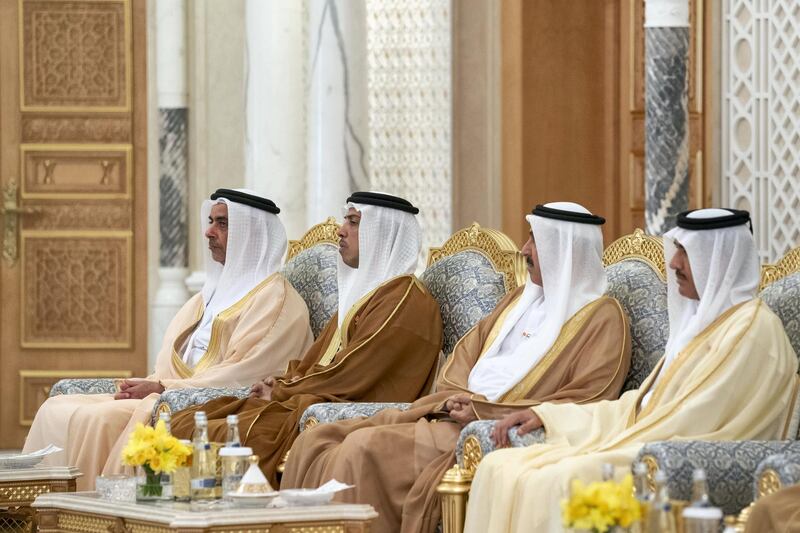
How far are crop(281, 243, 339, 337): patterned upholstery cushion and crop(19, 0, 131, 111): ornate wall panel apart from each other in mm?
2968

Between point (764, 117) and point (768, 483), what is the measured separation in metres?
4.10

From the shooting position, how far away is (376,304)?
221 inches

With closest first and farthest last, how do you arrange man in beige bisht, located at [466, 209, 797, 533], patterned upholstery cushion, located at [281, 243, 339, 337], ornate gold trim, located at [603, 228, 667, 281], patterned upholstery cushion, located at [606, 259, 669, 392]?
man in beige bisht, located at [466, 209, 797, 533] < patterned upholstery cushion, located at [606, 259, 669, 392] < ornate gold trim, located at [603, 228, 667, 281] < patterned upholstery cushion, located at [281, 243, 339, 337]

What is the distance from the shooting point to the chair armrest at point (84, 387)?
6.23 meters

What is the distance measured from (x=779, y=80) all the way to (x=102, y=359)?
13.2ft

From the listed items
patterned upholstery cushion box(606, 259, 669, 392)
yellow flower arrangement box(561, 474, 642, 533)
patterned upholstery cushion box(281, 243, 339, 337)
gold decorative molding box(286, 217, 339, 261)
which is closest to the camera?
yellow flower arrangement box(561, 474, 642, 533)

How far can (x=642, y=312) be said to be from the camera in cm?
497

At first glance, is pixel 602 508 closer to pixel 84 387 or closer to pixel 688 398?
pixel 688 398

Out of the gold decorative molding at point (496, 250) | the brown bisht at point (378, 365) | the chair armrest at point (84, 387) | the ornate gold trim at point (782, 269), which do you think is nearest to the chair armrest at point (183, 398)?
the brown bisht at point (378, 365)

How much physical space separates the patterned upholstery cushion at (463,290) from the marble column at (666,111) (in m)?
1.42

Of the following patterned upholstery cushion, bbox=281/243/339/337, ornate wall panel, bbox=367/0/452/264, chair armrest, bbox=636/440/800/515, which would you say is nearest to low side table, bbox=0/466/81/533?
patterned upholstery cushion, bbox=281/243/339/337

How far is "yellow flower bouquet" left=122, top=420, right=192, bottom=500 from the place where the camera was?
4.24 metres

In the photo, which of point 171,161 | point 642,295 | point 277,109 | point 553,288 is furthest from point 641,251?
point 171,161

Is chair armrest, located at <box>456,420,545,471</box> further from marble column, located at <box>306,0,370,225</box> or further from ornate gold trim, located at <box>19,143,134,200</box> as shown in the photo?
ornate gold trim, located at <box>19,143,134,200</box>
